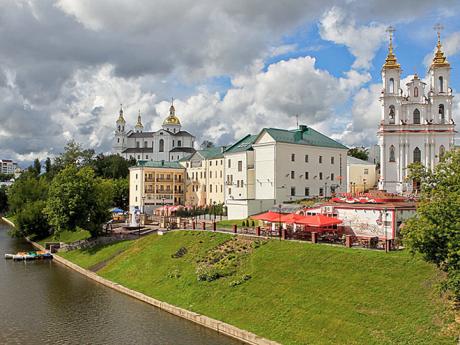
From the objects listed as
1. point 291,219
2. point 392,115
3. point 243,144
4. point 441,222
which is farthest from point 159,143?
point 441,222

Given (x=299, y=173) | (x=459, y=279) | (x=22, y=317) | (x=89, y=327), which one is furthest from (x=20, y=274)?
(x=459, y=279)

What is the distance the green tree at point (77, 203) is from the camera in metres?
56.5

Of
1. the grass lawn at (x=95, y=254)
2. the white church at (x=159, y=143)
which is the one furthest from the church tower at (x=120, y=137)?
the grass lawn at (x=95, y=254)

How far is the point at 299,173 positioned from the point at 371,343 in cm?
4604

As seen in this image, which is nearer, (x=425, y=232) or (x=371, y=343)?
(x=425, y=232)

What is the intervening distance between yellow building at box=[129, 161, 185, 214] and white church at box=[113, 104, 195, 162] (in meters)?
50.6

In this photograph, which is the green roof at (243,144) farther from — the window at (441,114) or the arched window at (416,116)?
the window at (441,114)

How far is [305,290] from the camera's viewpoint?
93.8ft

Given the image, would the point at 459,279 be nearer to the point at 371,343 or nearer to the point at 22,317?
the point at 371,343

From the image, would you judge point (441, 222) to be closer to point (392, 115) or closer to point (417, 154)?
point (417, 154)

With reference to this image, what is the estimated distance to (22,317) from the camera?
32.7 m

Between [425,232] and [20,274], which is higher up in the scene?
[425,232]

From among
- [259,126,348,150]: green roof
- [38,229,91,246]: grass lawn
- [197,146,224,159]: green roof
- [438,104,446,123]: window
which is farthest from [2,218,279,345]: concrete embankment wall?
[438,104,446,123]: window

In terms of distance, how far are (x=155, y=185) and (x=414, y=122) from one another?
48663mm
